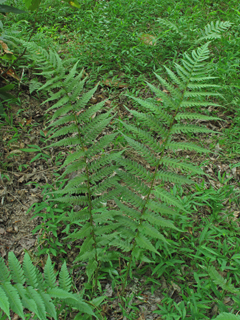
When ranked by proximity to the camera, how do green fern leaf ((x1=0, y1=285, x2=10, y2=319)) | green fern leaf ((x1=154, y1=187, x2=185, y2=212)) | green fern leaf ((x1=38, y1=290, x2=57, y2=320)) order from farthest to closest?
green fern leaf ((x1=154, y1=187, x2=185, y2=212)) < green fern leaf ((x1=38, y1=290, x2=57, y2=320)) < green fern leaf ((x1=0, y1=285, x2=10, y2=319))

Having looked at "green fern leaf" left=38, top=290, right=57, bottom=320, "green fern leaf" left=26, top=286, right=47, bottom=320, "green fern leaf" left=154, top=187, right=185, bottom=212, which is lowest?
"green fern leaf" left=38, top=290, right=57, bottom=320

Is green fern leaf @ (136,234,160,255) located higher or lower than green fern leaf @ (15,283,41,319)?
higher

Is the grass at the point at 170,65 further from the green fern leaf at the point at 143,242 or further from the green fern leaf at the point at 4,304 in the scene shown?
the green fern leaf at the point at 4,304

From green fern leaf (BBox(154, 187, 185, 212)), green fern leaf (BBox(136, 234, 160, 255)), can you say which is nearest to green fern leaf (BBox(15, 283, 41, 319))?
green fern leaf (BBox(136, 234, 160, 255))

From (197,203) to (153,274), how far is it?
0.76 m

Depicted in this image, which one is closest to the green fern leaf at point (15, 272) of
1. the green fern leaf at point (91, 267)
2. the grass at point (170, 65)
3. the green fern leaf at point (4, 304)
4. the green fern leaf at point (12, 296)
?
the green fern leaf at point (12, 296)

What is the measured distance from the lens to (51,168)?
301 cm

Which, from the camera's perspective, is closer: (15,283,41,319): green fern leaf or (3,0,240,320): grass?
(15,283,41,319): green fern leaf

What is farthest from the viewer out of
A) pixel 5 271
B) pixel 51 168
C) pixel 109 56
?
pixel 109 56

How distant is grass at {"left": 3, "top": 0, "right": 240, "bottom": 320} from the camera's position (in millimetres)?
2105

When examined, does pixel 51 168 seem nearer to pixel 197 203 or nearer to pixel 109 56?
pixel 197 203

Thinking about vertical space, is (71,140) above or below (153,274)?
above

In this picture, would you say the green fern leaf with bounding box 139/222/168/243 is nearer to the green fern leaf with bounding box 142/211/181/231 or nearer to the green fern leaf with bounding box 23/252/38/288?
the green fern leaf with bounding box 142/211/181/231

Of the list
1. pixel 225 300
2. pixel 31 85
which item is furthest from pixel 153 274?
pixel 31 85
